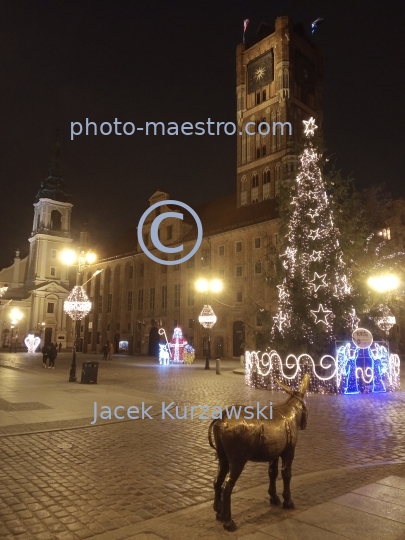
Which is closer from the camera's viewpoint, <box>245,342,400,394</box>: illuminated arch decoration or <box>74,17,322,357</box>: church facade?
<box>245,342,400,394</box>: illuminated arch decoration

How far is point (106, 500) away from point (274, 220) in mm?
39696

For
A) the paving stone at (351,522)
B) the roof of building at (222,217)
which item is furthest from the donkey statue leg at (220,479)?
the roof of building at (222,217)

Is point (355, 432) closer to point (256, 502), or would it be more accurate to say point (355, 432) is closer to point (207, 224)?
point (256, 502)

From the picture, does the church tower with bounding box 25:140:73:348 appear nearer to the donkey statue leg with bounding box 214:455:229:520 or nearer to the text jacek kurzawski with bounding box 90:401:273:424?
the text jacek kurzawski with bounding box 90:401:273:424

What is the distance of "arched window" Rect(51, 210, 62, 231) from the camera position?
80250 millimetres

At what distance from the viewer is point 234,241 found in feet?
157

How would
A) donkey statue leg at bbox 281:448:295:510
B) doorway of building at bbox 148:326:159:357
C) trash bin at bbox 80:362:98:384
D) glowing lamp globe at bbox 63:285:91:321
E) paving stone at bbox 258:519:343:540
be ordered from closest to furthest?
paving stone at bbox 258:519:343:540, donkey statue leg at bbox 281:448:295:510, trash bin at bbox 80:362:98:384, glowing lamp globe at bbox 63:285:91:321, doorway of building at bbox 148:326:159:357

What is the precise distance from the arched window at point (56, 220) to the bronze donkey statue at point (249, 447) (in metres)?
79.7

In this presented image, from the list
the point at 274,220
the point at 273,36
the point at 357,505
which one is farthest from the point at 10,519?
the point at 273,36

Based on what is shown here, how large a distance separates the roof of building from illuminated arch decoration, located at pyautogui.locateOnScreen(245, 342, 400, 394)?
25.3m

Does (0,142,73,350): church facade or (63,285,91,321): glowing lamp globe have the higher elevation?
(0,142,73,350): church facade

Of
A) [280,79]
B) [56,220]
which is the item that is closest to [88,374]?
[280,79]

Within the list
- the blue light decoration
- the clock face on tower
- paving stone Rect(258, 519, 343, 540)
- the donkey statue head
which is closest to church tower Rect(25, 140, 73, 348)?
the clock face on tower

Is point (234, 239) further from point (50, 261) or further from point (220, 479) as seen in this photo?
point (220, 479)
